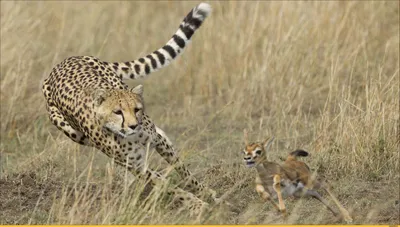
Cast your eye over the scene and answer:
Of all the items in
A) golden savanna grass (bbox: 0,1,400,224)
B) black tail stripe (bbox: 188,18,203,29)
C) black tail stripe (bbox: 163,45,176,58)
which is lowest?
golden savanna grass (bbox: 0,1,400,224)

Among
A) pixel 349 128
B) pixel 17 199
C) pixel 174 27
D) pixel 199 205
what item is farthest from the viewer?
pixel 174 27

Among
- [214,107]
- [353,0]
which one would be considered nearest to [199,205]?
[214,107]

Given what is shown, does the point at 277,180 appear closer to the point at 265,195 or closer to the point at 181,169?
the point at 265,195

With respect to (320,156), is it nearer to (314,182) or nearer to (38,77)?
(314,182)

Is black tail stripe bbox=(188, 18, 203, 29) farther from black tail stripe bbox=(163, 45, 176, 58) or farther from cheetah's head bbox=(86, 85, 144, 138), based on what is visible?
cheetah's head bbox=(86, 85, 144, 138)

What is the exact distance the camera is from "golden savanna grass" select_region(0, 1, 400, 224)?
21.0 ft

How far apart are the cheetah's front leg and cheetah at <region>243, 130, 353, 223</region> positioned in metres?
1.33

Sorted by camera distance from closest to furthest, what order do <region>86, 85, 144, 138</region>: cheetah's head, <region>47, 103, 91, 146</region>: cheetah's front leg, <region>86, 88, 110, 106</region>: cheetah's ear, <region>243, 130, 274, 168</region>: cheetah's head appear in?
<region>243, 130, 274, 168</region>: cheetah's head, <region>86, 85, 144, 138</region>: cheetah's head, <region>86, 88, 110, 106</region>: cheetah's ear, <region>47, 103, 91, 146</region>: cheetah's front leg

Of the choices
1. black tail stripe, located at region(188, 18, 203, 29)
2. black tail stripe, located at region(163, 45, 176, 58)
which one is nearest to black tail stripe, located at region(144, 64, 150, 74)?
black tail stripe, located at region(163, 45, 176, 58)

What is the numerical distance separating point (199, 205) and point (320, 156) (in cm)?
114

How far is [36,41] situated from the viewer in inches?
394

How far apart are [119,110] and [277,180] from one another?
1017 mm

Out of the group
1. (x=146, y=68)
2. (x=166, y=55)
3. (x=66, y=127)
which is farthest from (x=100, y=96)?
(x=166, y=55)

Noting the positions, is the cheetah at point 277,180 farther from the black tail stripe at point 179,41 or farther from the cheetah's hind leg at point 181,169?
the black tail stripe at point 179,41
